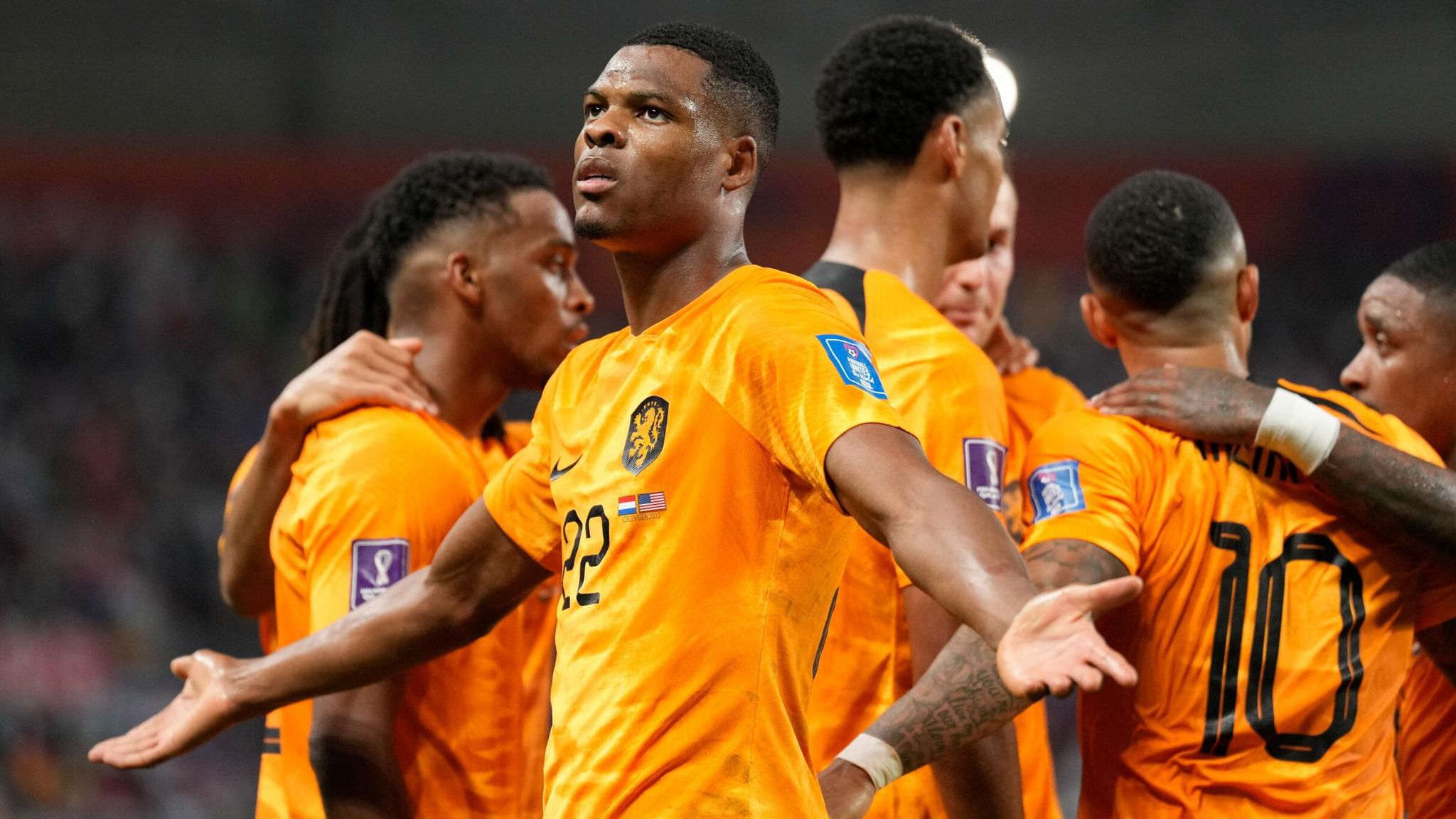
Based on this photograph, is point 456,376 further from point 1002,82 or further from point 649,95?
point 1002,82

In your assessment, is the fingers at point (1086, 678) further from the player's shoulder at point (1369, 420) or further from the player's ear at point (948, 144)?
the player's ear at point (948, 144)


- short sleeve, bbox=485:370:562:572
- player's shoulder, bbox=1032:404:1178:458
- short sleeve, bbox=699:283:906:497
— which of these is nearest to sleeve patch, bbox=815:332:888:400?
short sleeve, bbox=699:283:906:497

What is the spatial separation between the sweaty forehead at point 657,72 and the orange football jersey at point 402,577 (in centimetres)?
133

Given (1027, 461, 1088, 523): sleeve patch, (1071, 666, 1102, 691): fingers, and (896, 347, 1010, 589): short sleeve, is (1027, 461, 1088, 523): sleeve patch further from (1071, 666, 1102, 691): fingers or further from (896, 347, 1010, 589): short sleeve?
(1071, 666, 1102, 691): fingers

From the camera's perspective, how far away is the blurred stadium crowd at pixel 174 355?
456 inches

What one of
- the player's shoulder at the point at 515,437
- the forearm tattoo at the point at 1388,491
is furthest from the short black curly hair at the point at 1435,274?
the player's shoulder at the point at 515,437

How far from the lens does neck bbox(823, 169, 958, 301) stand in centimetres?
379

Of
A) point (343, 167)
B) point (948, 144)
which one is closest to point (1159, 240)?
point (948, 144)

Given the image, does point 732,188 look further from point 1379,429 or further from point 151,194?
point 151,194

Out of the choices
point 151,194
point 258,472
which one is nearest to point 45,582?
point 151,194

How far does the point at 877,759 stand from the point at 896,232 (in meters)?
1.41

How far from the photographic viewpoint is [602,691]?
8.32ft

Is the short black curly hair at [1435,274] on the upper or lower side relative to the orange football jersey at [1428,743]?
upper

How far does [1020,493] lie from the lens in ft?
13.9
